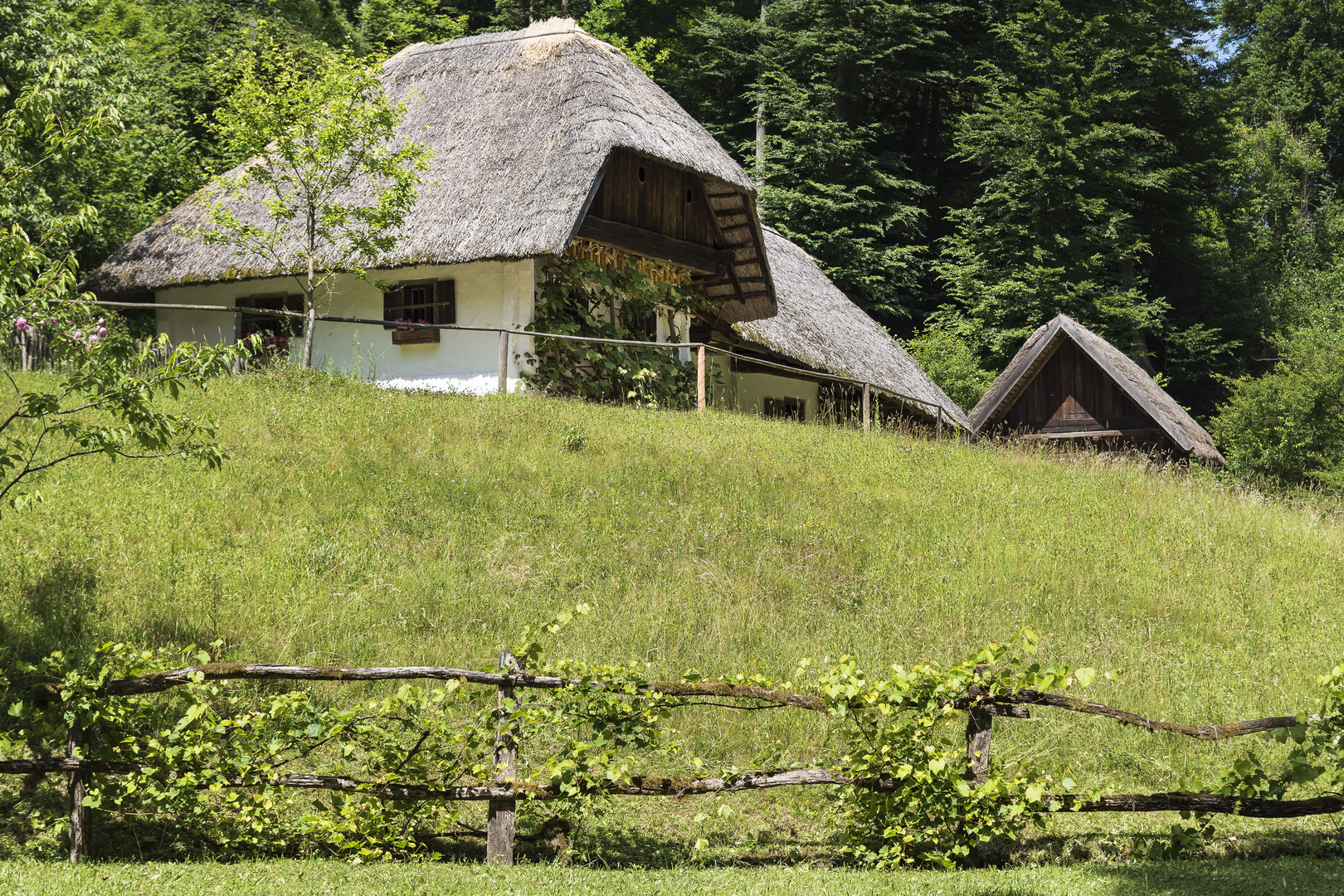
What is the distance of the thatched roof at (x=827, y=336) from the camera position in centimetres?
2155

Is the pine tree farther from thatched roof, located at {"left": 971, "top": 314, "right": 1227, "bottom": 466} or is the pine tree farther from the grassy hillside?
the grassy hillside

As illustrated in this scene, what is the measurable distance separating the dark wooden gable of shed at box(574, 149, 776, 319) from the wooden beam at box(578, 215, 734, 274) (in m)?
0.01

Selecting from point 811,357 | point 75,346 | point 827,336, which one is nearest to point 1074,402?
point 827,336

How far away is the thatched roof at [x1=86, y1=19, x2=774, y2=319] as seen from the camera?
16.2 m

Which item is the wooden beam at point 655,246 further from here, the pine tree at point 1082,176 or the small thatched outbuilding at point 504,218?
the pine tree at point 1082,176

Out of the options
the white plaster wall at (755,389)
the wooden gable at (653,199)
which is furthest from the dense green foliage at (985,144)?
the wooden gable at (653,199)

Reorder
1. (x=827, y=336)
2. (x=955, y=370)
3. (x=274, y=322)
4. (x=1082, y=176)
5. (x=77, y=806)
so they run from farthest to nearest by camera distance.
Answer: (x=1082, y=176)
(x=955, y=370)
(x=827, y=336)
(x=274, y=322)
(x=77, y=806)

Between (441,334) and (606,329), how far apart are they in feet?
8.24

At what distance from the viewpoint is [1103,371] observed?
76.3 feet

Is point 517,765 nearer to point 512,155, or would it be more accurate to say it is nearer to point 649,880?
point 649,880

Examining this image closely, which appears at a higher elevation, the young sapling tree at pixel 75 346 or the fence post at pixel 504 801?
the young sapling tree at pixel 75 346

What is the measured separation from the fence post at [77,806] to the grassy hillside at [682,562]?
1996 mm

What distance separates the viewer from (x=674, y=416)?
14.8 metres

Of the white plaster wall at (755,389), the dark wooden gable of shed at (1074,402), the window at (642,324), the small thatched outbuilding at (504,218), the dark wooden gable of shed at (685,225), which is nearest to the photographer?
the small thatched outbuilding at (504,218)
